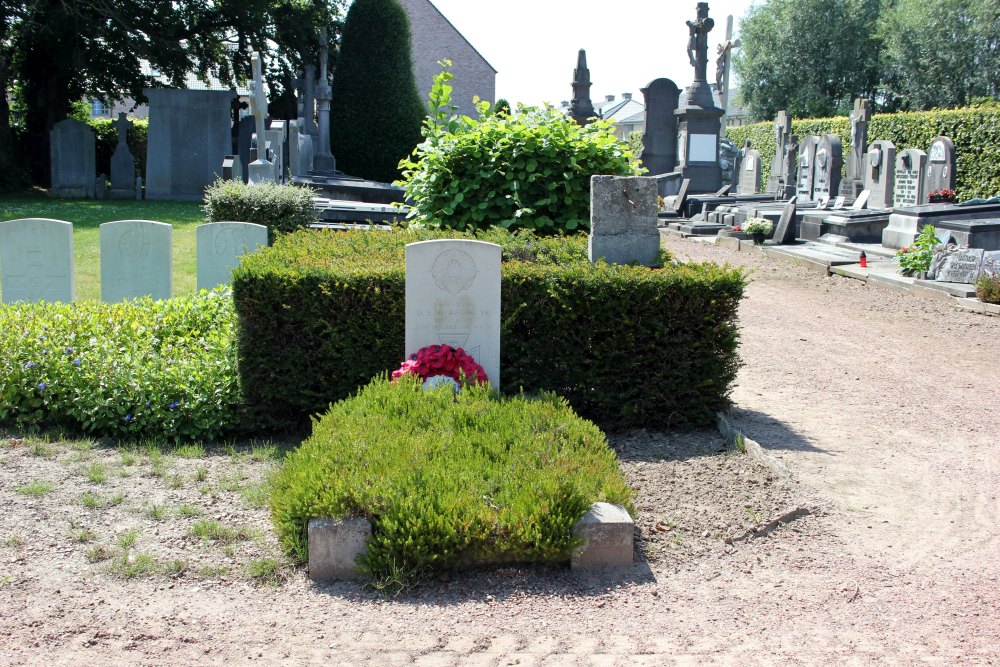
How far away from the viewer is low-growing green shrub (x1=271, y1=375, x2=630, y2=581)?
148 inches

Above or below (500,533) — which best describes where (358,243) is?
above

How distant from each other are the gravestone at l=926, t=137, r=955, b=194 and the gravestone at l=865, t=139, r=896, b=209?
0.80 m

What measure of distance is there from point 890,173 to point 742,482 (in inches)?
716

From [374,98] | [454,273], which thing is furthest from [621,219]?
[374,98]

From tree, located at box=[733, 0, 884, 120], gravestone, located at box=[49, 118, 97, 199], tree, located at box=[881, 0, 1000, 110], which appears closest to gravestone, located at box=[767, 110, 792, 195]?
tree, located at box=[881, 0, 1000, 110]

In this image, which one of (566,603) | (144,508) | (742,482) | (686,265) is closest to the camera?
(566,603)

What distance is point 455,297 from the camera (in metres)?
5.62

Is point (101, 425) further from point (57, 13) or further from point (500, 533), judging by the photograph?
point (57, 13)

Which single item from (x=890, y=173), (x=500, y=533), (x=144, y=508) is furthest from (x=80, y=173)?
(x=500, y=533)

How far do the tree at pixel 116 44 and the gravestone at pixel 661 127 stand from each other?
39.4ft

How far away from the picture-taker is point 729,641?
333 cm

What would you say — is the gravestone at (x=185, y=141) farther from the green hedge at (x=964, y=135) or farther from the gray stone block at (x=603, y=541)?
the gray stone block at (x=603, y=541)

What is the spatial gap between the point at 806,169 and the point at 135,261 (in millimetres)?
20345

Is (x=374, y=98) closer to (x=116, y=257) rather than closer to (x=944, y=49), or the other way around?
(x=116, y=257)
